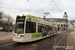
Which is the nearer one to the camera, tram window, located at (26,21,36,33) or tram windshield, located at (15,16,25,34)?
tram windshield, located at (15,16,25,34)

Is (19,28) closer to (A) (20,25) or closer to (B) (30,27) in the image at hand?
(A) (20,25)

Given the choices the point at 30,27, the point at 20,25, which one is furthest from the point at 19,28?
the point at 30,27

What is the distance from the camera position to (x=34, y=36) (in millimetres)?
10914

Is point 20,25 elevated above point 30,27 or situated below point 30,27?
above

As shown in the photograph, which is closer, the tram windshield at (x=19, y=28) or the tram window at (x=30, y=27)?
the tram windshield at (x=19, y=28)

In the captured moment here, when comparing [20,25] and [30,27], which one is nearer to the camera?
[20,25]

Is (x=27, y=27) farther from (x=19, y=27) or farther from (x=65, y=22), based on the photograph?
(x=65, y=22)

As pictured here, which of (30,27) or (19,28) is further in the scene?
(30,27)

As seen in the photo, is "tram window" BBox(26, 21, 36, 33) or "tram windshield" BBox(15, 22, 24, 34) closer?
"tram windshield" BBox(15, 22, 24, 34)

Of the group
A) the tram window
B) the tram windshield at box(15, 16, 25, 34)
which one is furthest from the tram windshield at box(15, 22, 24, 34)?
the tram window

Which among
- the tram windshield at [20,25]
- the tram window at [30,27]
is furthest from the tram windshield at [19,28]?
the tram window at [30,27]

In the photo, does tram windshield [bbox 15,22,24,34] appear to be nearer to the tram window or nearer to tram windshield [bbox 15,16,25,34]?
tram windshield [bbox 15,16,25,34]

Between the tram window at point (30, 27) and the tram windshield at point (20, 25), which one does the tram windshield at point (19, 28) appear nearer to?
the tram windshield at point (20, 25)

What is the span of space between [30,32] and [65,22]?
8714cm
